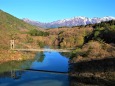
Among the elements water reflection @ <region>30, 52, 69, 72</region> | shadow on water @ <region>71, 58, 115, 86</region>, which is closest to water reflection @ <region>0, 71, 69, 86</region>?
shadow on water @ <region>71, 58, 115, 86</region>

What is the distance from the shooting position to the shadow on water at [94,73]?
40.4 m

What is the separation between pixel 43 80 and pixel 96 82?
998cm

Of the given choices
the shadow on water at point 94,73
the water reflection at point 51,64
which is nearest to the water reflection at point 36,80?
the shadow on water at point 94,73

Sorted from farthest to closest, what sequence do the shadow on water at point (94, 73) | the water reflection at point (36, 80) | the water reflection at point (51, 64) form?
the water reflection at point (51, 64) → the water reflection at point (36, 80) → the shadow on water at point (94, 73)

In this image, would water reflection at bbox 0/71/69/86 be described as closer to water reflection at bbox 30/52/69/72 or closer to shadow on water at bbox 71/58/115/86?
shadow on water at bbox 71/58/115/86

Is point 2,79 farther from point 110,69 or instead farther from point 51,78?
point 110,69

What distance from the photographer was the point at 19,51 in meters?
80.7

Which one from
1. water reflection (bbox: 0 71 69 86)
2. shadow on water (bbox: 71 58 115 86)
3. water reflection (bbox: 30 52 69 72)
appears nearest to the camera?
shadow on water (bbox: 71 58 115 86)

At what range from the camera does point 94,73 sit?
4409cm

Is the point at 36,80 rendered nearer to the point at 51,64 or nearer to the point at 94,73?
the point at 94,73

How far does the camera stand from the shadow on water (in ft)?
132

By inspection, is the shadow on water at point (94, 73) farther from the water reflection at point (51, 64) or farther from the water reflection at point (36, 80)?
the water reflection at point (51, 64)

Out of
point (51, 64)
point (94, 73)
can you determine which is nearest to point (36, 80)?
point (94, 73)

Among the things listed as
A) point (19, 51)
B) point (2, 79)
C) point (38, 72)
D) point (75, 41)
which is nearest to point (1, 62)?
point (19, 51)
